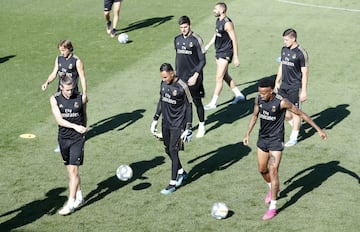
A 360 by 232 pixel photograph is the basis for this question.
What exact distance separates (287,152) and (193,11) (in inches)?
502

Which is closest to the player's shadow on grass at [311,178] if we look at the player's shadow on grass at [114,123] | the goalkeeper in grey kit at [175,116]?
the goalkeeper in grey kit at [175,116]

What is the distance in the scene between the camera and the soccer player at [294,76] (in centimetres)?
1596

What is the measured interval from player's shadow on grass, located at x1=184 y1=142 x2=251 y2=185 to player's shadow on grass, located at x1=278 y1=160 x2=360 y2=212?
1.52 metres

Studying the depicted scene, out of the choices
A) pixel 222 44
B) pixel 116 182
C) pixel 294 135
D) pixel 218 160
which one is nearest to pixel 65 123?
pixel 116 182

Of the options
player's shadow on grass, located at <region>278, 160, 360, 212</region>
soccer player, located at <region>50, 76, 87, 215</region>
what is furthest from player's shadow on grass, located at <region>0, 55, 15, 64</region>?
player's shadow on grass, located at <region>278, 160, 360, 212</region>

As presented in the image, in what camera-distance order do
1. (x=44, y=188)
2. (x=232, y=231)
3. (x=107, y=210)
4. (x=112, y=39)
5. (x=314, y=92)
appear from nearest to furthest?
(x=232, y=231)
(x=107, y=210)
(x=44, y=188)
(x=314, y=92)
(x=112, y=39)

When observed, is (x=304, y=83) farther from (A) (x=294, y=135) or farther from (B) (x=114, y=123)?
(B) (x=114, y=123)

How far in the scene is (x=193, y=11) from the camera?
27.5 m

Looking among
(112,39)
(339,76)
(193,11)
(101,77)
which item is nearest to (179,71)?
(101,77)

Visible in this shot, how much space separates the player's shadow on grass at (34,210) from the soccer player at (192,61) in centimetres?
423

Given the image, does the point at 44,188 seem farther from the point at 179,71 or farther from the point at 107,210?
the point at 179,71

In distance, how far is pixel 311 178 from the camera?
14.6m

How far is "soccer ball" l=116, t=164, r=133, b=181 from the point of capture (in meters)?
14.2

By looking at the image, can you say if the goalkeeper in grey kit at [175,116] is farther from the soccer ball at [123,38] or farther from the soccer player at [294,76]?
the soccer ball at [123,38]
